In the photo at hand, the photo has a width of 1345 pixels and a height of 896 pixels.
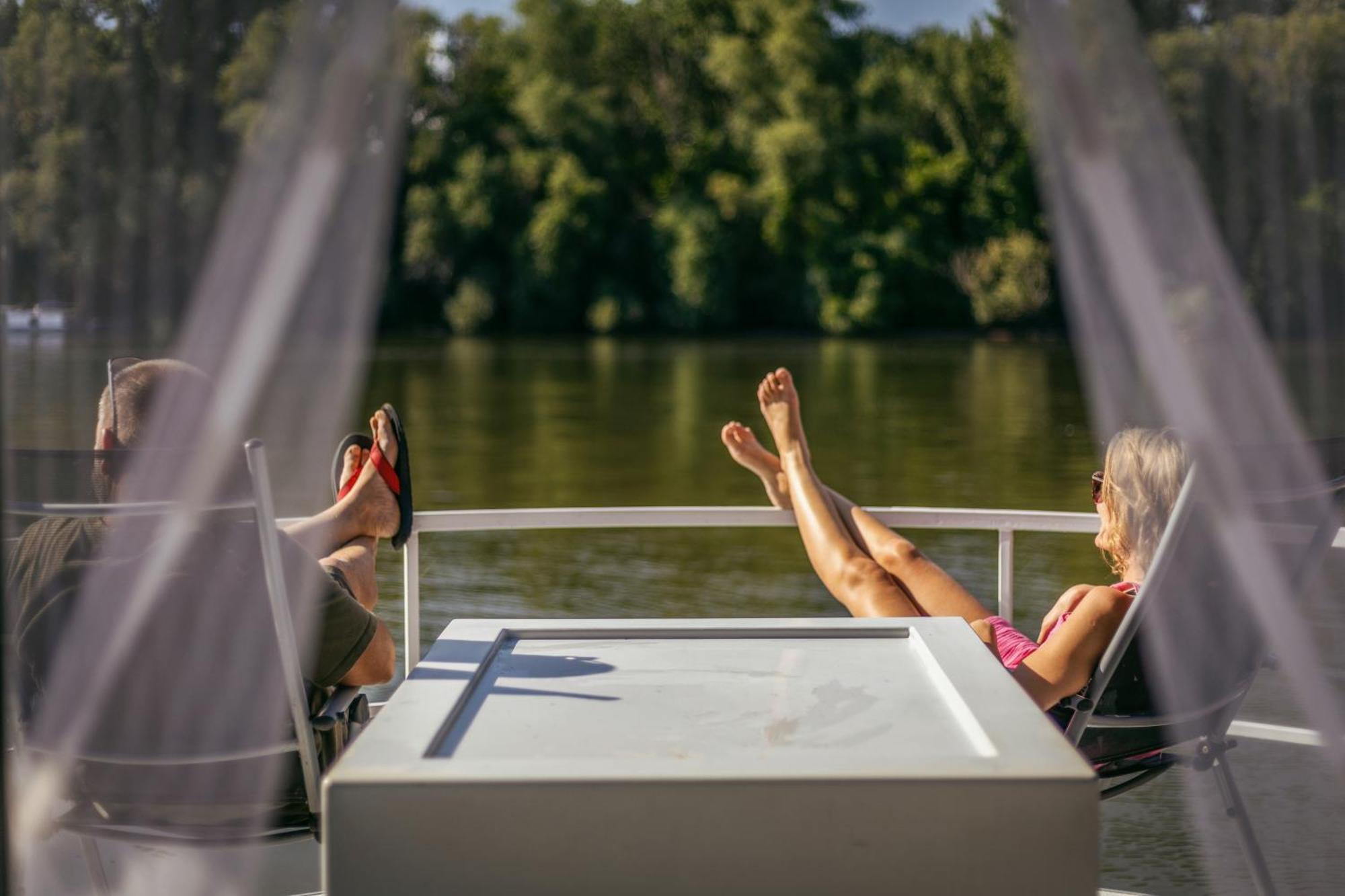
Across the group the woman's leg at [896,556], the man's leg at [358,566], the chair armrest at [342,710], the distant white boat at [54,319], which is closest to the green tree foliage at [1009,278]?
the distant white boat at [54,319]

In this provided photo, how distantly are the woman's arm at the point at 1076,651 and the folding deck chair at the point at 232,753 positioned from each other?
74 cm

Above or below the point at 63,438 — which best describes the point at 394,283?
above

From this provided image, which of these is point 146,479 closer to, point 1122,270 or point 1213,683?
point 1213,683

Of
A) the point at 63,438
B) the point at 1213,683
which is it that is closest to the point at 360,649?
the point at 1213,683

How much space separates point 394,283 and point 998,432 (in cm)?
2131

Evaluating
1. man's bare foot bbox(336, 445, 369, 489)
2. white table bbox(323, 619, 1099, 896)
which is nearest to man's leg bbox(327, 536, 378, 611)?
man's bare foot bbox(336, 445, 369, 489)

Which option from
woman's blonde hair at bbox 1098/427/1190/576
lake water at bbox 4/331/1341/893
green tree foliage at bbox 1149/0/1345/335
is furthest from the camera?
green tree foliage at bbox 1149/0/1345/335

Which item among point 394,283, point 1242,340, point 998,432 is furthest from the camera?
point 394,283

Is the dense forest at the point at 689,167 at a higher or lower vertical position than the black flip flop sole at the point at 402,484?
higher

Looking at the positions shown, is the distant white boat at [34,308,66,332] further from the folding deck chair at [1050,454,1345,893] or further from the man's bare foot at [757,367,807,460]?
the folding deck chair at [1050,454,1345,893]

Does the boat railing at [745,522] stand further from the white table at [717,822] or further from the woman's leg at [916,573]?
the white table at [717,822]

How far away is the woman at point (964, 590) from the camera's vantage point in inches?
67.5

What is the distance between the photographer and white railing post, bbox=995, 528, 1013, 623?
235 cm

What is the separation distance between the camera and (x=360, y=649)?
1.62 metres
